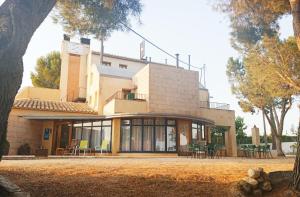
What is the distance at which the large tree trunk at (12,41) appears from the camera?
4605mm

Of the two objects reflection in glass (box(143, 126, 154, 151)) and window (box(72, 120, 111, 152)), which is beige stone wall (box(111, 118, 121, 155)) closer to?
window (box(72, 120, 111, 152))

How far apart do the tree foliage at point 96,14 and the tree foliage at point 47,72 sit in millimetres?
24873

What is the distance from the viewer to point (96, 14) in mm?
8984

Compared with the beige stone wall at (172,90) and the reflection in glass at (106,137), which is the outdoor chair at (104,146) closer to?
the reflection in glass at (106,137)

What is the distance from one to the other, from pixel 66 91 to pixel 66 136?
8.24 metres

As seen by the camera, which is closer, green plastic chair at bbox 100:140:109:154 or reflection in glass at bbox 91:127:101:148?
green plastic chair at bbox 100:140:109:154

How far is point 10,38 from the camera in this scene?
4801 mm

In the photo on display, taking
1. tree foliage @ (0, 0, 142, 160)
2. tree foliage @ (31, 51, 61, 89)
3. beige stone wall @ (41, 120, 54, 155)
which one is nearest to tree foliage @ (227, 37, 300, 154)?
tree foliage @ (0, 0, 142, 160)

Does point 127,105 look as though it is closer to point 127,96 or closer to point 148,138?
point 127,96

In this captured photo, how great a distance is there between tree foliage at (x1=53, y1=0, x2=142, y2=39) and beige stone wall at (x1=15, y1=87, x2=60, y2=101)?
751 inches

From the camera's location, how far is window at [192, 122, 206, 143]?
21.8m

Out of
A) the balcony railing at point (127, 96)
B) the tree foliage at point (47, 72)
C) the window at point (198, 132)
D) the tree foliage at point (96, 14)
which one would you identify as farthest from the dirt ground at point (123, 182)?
the tree foliage at point (47, 72)

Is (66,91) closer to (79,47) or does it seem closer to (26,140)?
(79,47)

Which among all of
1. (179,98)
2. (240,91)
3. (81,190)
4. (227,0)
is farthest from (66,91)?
(81,190)
